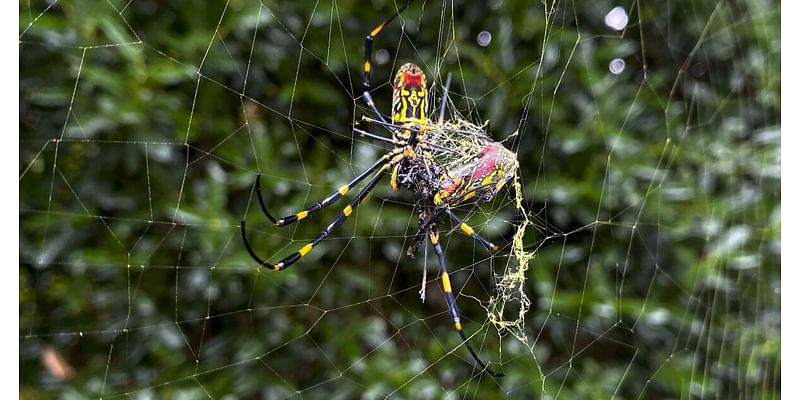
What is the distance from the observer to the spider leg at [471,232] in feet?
1.87

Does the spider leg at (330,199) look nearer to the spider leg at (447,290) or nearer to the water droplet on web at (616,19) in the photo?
the spider leg at (447,290)

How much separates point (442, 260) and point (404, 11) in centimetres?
31

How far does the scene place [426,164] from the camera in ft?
1.73

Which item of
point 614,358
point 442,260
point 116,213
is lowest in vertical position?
point 614,358

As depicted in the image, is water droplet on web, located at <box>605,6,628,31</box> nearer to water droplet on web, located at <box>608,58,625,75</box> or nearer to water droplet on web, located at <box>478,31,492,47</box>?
water droplet on web, located at <box>608,58,625,75</box>

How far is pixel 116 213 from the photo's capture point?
746mm

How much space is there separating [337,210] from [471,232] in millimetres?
149

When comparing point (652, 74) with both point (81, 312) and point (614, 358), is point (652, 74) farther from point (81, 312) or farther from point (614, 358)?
point (81, 312)

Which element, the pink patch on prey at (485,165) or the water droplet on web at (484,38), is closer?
the pink patch on prey at (485,165)

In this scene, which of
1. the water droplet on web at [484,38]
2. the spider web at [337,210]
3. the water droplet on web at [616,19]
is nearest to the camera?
the spider web at [337,210]

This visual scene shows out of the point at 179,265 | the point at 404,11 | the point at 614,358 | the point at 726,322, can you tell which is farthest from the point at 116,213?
the point at 726,322

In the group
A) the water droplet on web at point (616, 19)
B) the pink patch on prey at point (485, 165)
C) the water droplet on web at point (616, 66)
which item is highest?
the water droplet on web at point (616, 19)

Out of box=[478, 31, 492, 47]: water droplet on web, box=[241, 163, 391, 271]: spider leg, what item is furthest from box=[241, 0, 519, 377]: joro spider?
box=[478, 31, 492, 47]: water droplet on web

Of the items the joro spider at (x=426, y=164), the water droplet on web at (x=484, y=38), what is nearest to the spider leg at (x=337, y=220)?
the joro spider at (x=426, y=164)
